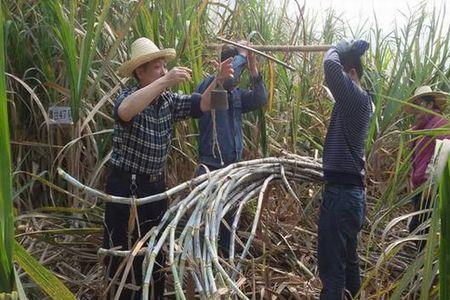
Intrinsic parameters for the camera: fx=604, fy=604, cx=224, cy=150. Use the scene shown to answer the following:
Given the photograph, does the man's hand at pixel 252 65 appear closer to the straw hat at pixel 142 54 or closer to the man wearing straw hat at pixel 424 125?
the straw hat at pixel 142 54

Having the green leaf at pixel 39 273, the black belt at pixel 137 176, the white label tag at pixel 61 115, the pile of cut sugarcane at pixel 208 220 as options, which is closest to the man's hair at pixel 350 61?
the pile of cut sugarcane at pixel 208 220

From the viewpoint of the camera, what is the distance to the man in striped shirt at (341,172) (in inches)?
96.2

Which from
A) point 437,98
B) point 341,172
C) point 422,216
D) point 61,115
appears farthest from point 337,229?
point 61,115

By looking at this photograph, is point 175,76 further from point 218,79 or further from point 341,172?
point 341,172

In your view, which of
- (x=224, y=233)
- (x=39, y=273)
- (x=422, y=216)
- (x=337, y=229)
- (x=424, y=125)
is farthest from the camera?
(x=424, y=125)

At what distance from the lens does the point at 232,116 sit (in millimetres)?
2977

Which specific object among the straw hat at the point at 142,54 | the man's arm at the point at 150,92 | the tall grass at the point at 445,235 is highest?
the straw hat at the point at 142,54

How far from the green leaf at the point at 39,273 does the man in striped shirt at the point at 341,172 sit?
145cm

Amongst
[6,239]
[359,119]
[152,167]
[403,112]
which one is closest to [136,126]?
[152,167]

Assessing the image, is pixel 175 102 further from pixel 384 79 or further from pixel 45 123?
pixel 384 79

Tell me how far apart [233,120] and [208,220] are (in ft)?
3.48

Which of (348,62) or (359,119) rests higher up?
(348,62)

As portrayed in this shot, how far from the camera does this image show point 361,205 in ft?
8.17

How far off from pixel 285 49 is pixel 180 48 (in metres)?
0.58
